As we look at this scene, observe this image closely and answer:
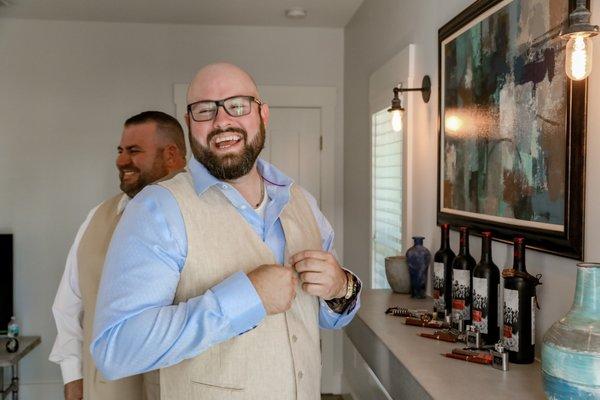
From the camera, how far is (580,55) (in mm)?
1183

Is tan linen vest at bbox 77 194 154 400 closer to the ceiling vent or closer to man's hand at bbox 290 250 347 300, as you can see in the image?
man's hand at bbox 290 250 347 300

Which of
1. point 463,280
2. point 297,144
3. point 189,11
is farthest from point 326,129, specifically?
point 463,280

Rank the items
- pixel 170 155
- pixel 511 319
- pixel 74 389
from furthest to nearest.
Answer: pixel 170 155 < pixel 74 389 < pixel 511 319

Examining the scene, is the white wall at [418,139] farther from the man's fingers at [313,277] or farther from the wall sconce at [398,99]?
the man's fingers at [313,277]

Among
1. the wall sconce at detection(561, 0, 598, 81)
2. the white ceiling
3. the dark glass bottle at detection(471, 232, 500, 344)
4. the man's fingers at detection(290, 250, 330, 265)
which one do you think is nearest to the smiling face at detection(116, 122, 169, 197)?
the man's fingers at detection(290, 250, 330, 265)

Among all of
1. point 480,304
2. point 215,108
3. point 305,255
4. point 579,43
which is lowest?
point 480,304

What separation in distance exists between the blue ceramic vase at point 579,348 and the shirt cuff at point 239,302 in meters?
0.57

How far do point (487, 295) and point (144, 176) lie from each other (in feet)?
4.05

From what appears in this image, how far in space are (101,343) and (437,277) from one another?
1.25 metres

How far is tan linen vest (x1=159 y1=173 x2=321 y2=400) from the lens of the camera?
1252mm

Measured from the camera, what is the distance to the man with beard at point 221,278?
44.4 inches

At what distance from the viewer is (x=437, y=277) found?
204 centimetres

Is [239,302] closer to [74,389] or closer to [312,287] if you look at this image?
[312,287]

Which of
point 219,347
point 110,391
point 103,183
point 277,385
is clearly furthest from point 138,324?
point 103,183
